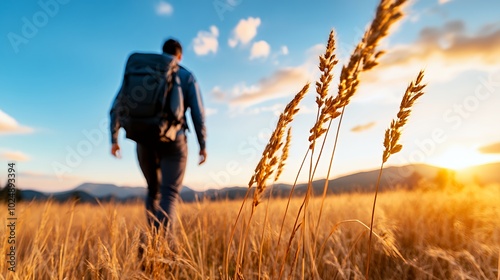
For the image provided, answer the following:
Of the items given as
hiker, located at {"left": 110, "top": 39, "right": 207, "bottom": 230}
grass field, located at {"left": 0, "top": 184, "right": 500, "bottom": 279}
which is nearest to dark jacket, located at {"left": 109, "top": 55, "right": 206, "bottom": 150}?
hiker, located at {"left": 110, "top": 39, "right": 207, "bottom": 230}

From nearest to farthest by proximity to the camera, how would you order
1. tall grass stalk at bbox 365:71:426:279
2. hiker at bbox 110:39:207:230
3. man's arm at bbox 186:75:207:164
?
tall grass stalk at bbox 365:71:426:279 → hiker at bbox 110:39:207:230 → man's arm at bbox 186:75:207:164

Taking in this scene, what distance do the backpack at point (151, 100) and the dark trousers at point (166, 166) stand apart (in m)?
0.13

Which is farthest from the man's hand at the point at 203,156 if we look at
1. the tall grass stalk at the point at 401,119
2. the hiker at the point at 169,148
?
the tall grass stalk at the point at 401,119

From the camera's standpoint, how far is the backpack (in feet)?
9.47

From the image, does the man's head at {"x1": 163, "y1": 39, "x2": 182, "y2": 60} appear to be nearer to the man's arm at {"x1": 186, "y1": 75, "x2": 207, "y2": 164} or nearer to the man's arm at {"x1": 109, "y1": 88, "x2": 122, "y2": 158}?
the man's arm at {"x1": 186, "y1": 75, "x2": 207, "y2": 164}

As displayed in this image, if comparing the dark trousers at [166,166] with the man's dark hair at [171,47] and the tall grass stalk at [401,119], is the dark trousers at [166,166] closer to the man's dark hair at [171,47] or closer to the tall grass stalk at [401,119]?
the man's dark hair at [171,47]

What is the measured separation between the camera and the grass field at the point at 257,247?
1.60 metres

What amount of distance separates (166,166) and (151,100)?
2.24 ft

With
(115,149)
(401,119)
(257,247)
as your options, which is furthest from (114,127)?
(401,119)

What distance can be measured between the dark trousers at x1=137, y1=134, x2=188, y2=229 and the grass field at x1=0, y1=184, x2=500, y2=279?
28 cm

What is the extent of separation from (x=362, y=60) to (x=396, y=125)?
267 millimetres

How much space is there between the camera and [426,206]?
4547mm

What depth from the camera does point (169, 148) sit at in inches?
122

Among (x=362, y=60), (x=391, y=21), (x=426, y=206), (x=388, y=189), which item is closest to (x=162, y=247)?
(x=362, y=60)
